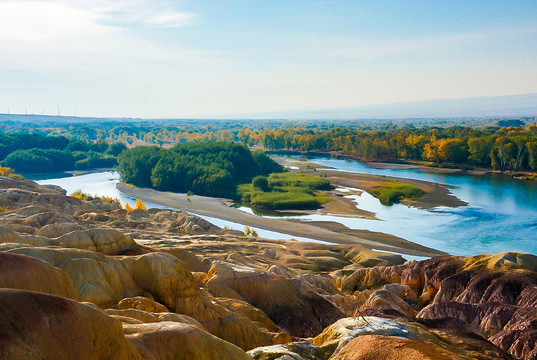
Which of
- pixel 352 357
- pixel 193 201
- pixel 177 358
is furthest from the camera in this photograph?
pixel 193 201

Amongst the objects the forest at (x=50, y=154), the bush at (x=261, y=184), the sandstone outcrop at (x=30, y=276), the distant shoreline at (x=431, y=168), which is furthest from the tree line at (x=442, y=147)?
the sandstone outcrop at (x=30, y=276)

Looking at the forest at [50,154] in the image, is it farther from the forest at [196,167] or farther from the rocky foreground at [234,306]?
the rocky foreground at [234,306]

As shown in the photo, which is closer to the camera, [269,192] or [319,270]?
[319,270]

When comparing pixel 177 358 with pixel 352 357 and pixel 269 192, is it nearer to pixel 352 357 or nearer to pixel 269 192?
pixel 352 357

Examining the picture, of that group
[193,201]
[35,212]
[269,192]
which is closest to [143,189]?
[193,201]

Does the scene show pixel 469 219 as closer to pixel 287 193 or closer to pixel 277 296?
pixel 287 193

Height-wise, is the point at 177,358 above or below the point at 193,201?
above

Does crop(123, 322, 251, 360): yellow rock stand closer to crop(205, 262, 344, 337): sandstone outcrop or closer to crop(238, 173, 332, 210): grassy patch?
crop(205, 262, 344, 337): sandstone outcrop
